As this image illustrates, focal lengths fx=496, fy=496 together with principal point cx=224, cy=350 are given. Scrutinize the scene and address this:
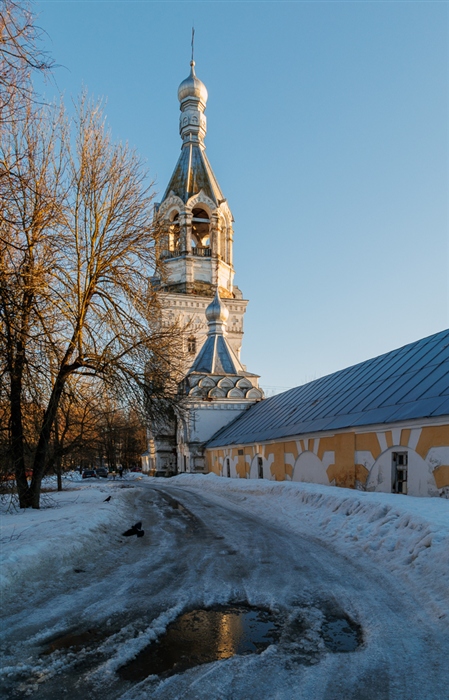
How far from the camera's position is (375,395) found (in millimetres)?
13570

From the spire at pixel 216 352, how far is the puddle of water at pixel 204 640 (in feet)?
96.1

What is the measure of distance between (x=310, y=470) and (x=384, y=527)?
831cm

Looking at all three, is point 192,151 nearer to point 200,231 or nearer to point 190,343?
point 200,231

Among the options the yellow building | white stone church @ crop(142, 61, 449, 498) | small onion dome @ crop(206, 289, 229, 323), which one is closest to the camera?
the yellow building

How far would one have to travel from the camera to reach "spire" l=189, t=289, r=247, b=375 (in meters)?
34.1

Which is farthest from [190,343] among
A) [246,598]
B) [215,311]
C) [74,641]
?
[74,641]

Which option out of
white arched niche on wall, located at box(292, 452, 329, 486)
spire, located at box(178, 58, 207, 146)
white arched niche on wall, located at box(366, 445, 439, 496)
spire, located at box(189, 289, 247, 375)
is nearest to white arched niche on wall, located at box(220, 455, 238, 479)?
white arched niche on wall, located at box(292, 452, 329, 486)

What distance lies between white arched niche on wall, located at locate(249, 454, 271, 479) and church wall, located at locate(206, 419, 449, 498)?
4.05ft

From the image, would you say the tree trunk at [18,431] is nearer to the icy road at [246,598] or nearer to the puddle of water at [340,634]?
the icy road at [246,598]

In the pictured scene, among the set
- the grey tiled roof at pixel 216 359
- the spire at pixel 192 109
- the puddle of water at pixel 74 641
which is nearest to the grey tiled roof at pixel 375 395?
the puddle of water at pixel 74 641

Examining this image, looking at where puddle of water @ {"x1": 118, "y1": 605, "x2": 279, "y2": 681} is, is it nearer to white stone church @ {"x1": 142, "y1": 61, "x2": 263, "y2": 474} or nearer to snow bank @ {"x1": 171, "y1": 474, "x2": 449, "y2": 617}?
snow bank @ {"x1": 171, "y1": 474, "x2": 449, "y2": 617}

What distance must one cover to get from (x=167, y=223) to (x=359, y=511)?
825 cm

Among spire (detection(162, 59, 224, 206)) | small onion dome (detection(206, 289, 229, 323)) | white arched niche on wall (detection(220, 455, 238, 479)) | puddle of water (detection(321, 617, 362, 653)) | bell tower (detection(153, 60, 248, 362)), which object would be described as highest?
spire (detection(162, 59, 224, 206))

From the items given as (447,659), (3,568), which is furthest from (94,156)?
(447,659)
